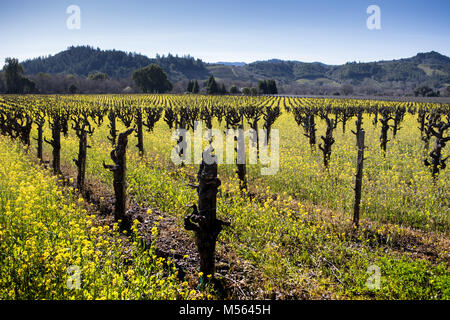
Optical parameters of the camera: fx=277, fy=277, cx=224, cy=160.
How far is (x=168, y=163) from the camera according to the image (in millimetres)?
14438

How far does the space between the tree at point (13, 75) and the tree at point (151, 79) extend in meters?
36.3

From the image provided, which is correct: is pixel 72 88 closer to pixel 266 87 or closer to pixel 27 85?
pixel 27 85

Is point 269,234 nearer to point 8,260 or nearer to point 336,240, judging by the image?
point 336,240

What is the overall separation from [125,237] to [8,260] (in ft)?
8.09

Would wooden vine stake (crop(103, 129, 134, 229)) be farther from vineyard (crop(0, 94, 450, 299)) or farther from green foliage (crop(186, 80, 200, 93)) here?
green foliage (crop(186, 80, 200, 93))

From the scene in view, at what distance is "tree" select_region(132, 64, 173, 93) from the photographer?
336 ft

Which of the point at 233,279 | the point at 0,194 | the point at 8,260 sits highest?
the point at 0,194

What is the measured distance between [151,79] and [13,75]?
43470 millimetres

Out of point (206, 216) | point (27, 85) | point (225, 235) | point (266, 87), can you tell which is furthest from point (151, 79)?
point (206, 216)

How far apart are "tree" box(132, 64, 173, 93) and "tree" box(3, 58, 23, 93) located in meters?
36.3

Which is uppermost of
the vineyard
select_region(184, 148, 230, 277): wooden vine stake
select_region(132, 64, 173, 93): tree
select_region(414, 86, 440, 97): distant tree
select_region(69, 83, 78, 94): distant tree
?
select_region(132, 64, 173, 93): tree

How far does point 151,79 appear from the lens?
10206 cm

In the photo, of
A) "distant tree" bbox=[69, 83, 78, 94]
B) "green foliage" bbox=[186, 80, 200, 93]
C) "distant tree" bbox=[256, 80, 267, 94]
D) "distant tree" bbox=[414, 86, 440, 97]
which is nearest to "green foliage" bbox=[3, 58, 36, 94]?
"distant tree" bbox=[69, 83, 78, 94]
